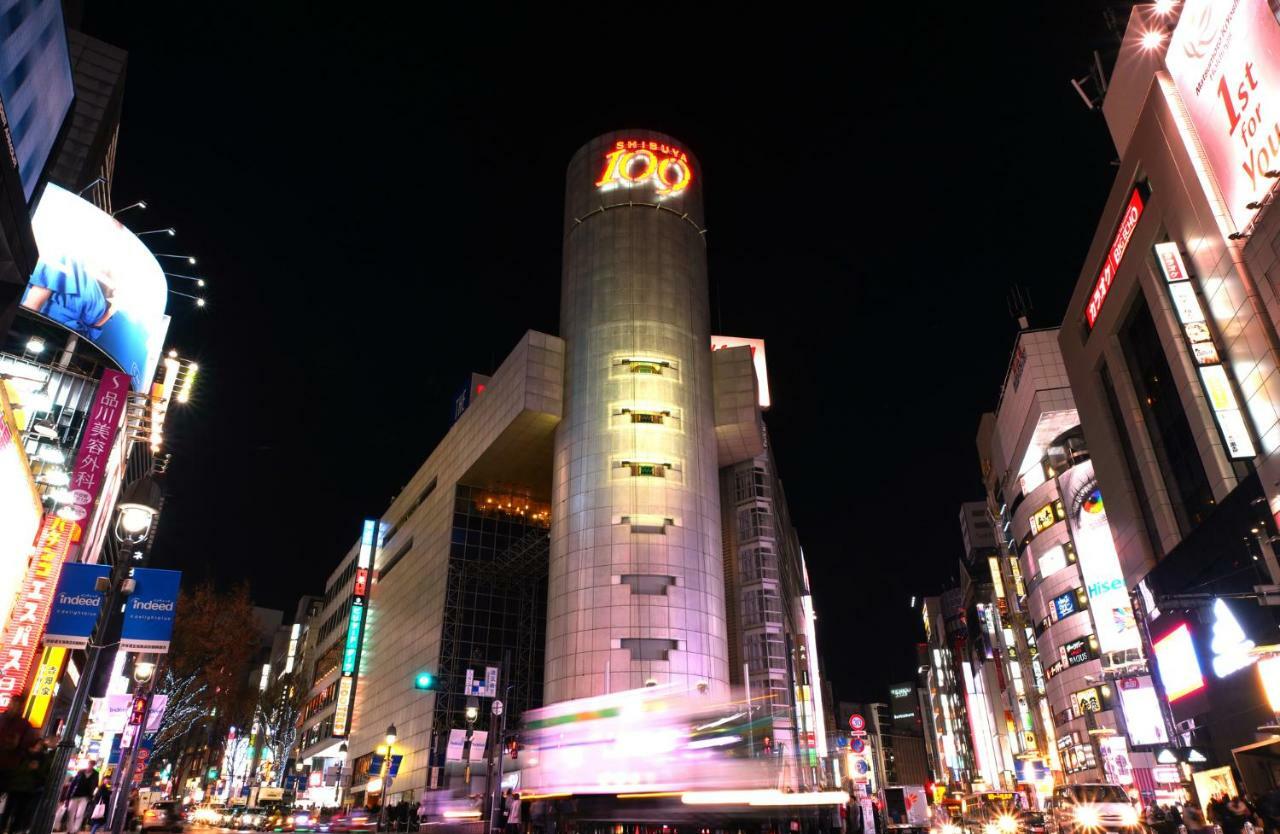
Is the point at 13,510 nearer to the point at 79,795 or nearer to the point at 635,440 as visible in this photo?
the point at 79,795

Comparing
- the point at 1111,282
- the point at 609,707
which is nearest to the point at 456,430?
the point at 609,707

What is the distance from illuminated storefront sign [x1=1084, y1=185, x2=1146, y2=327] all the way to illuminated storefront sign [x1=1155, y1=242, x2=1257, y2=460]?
4.24 metres

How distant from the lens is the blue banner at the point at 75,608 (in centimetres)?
2011

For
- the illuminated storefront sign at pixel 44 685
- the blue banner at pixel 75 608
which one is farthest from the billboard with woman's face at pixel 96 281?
the blue banner at pixel 75 608

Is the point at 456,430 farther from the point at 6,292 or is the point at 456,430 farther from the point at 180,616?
the point at 6,292

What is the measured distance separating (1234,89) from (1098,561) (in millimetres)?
46094

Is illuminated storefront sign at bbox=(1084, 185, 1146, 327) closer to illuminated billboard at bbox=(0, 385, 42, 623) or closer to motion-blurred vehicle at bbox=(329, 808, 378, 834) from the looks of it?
illuminated billboard at bbox=(0, 385, 42, 623)

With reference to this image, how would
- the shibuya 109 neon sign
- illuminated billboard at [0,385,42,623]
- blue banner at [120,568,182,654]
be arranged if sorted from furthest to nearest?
1. the shibuya 109 neon sign
2. illuminated billboard at [0,385,42,623]
3. blue banner at [120,568,182,654]

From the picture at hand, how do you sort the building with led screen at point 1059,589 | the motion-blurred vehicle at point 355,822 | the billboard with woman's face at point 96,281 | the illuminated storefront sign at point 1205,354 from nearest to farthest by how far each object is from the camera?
the illuminated storefront sign at point 1205,354 < the motion-blurred vehicle at point 355,822 < the billboard with woman's face at point 96,281 < the building with led screen at point 1059,589

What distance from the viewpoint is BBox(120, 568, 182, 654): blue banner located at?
18.2 m

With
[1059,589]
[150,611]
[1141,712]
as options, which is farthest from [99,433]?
[1059,589]

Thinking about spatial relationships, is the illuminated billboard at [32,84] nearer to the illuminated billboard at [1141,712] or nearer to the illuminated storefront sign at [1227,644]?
the illuminated storefront sign at [1227,644]

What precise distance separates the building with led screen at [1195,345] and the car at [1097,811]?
540 centimetres

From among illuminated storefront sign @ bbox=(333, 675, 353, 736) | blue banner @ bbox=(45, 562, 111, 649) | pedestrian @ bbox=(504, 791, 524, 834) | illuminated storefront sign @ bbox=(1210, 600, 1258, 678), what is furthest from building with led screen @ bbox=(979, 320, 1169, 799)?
illuminated storefront sign @ bbox=(333, 675, 353, 736)
